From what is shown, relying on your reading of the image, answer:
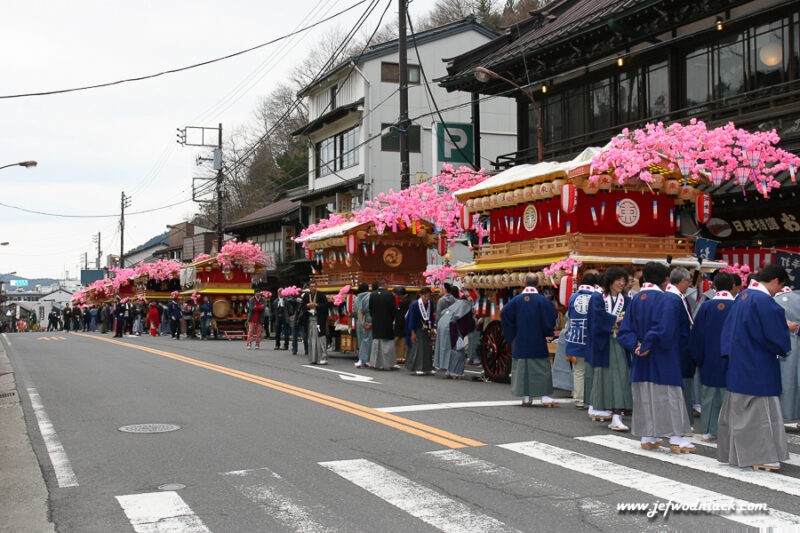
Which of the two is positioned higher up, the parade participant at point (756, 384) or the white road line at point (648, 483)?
the parade participant at point (756, 384)

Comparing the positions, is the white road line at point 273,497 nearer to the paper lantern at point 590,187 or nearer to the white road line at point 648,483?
the white road line at point 648,483

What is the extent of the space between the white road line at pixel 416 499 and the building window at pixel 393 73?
108ft

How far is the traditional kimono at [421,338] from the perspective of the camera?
16.7 metres

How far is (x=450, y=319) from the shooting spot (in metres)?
15.8

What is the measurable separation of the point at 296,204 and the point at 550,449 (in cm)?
3968

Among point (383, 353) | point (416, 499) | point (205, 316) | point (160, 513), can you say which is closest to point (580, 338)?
point (416, 499)

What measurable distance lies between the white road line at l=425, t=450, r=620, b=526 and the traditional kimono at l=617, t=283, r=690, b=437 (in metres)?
1.91

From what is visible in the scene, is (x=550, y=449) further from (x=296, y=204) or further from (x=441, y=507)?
(x=296, y=204)

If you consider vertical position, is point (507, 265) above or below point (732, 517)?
above

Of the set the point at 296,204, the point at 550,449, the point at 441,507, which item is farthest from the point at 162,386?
the point at 296,204

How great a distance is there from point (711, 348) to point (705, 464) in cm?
151

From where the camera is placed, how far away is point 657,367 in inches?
325

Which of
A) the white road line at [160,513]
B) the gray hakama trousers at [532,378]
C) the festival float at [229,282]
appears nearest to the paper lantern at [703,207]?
the gray hakama trousers at [532,378]

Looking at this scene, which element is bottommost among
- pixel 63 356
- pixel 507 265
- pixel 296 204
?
pixel 63 356
